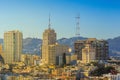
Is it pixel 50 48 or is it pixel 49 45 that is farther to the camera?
pixel 49 45

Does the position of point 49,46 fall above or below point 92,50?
above

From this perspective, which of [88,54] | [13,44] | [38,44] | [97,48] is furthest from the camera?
[38,44]

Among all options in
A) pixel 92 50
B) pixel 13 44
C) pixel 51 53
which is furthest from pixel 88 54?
pixel 13 44

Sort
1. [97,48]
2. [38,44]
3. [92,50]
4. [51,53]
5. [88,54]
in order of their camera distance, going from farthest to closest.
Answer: [38,44] < [97,48] < [51,53] < [92,50] < [88,54]

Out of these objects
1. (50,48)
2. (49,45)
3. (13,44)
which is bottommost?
(50,48)

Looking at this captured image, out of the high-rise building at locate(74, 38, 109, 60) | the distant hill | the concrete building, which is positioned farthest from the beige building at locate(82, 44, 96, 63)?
the distant hill

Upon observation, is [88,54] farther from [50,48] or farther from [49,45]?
[49,45]

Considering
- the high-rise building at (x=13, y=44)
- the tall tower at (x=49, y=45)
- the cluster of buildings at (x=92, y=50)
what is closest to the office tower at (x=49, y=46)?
the tall tower at (x=49, y=45)

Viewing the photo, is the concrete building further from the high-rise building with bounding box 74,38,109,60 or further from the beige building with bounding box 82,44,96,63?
the beige building with bounding box 82,44,96,63
